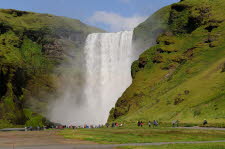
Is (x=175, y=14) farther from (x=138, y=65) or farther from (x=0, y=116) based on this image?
(x=0, y=116)

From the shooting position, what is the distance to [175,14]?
13062 centimetres

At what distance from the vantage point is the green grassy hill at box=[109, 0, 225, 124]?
79.6 meters

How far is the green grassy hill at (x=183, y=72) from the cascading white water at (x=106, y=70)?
59.0 ft

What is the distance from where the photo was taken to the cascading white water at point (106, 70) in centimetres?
14112

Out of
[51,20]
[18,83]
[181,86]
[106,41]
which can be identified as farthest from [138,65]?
[51,20]

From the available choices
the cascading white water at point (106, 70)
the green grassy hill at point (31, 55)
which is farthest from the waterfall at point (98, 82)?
the green grassy hill at point (31, 55)

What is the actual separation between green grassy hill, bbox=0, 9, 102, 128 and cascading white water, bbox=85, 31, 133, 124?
10.9 m

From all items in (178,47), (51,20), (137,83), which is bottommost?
(137,83)

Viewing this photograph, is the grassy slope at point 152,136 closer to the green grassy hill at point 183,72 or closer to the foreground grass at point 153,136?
the foreground grass at point 153,136

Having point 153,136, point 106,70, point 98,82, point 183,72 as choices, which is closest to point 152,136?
point 153,136

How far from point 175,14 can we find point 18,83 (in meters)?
66.9

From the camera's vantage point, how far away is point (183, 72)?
338 feet

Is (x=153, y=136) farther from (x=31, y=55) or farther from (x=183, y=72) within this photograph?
(x=31, y=55)

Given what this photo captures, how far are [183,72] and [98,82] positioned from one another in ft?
194
